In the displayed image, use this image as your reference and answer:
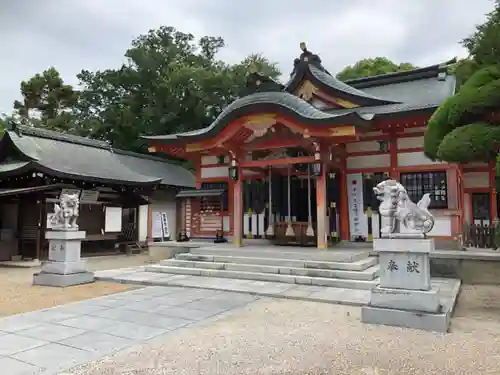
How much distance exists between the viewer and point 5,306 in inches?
258

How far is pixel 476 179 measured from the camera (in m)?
11.2

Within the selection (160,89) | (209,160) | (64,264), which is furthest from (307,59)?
(160,89)

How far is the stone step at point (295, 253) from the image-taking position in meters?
8.82

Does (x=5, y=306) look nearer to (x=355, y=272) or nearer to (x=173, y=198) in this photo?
(x=355, y=272)

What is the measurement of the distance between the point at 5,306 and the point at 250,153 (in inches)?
302

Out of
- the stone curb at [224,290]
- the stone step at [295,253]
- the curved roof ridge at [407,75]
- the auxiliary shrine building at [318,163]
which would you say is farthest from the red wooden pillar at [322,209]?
the curved roof ridge at [407,75]

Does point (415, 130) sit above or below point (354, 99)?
below

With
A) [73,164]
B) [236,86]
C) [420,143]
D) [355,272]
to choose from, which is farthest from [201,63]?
[355,272]

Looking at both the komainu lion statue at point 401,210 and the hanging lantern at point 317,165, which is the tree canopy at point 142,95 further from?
the komainu lion statue at point 401,210

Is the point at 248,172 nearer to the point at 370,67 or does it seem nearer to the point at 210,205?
the point at 210,205

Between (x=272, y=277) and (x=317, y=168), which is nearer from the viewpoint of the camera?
(x=272, y=277)

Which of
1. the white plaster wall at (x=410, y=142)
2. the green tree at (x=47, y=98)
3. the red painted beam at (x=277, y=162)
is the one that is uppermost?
the green tree at (x=47, y=98)

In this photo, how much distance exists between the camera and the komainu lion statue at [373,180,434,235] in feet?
17.2

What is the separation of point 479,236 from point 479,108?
5.55 m
